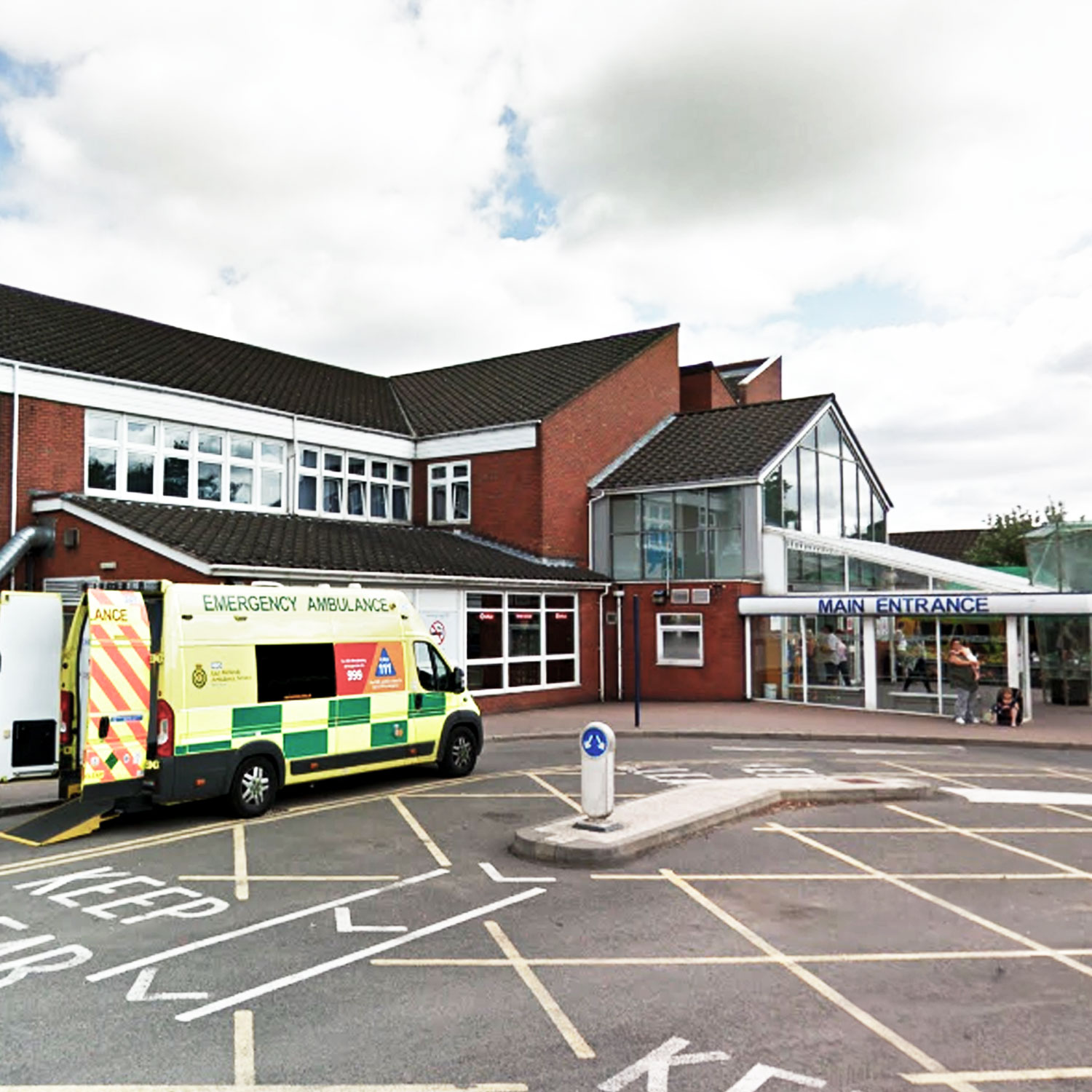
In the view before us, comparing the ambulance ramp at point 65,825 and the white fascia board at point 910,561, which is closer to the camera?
the ambulance ramp at point 65,825

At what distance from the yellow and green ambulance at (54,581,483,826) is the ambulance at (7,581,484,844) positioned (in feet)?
0.04

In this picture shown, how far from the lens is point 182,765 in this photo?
959 cm

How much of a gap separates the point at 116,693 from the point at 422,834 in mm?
3319

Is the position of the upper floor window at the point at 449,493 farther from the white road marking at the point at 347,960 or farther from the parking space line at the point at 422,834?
the white road marking at the point at 347,960

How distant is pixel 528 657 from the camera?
2112cm

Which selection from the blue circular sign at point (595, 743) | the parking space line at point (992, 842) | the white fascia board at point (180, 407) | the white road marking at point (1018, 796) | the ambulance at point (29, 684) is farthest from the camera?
the white fascia board at point (180, 407)

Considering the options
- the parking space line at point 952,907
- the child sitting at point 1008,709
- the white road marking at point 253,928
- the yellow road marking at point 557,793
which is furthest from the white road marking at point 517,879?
the child sitting at point 1008,709

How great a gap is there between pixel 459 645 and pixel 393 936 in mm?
12901

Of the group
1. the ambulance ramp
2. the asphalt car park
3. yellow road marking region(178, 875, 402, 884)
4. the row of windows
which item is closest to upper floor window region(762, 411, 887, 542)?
the row of windows

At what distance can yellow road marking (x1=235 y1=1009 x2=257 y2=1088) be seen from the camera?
4.41 metres

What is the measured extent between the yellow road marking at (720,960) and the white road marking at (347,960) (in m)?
0.20

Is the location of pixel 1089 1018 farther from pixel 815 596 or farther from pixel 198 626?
pixel 815 596

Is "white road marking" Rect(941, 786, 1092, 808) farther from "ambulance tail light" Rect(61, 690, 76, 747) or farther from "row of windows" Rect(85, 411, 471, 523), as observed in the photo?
"row of windows" Rect(85, 411, 471, 523)

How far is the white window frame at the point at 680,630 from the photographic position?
22.5 metres
